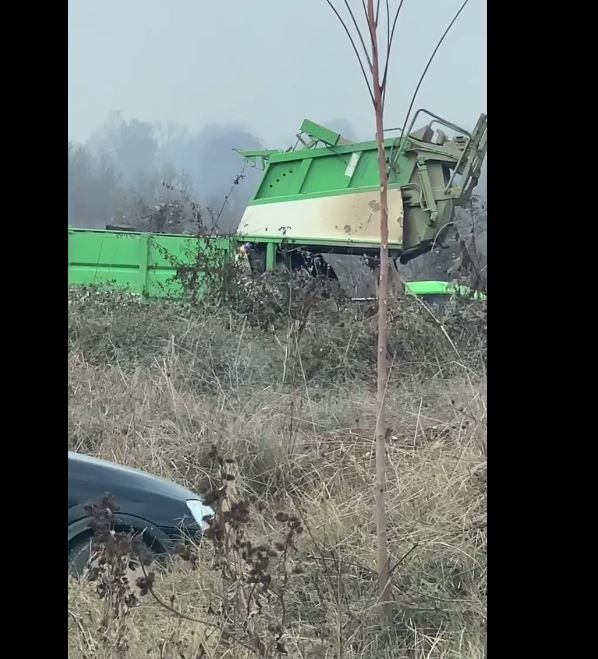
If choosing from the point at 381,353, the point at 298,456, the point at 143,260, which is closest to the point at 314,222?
the point at 143,260

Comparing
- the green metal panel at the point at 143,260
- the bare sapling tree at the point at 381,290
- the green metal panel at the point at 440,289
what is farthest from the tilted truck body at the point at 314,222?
the bare sapling tree at the point at 381,290

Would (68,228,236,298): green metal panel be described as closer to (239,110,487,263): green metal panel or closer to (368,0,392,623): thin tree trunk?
(239,110,487,263): green metal panel

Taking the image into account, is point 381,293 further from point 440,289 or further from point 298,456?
point 440,289

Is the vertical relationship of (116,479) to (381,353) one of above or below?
below

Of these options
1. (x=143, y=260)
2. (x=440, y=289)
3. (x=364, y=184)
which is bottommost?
(x=440, y=289)

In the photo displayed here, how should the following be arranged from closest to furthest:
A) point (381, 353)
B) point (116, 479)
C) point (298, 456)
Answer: point (381, 353), point (116, 479), point (298, 456)

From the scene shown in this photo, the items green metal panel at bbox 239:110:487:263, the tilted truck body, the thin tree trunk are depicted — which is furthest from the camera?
the tilted truck body

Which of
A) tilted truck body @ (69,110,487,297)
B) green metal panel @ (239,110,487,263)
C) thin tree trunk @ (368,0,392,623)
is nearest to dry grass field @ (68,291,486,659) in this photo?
thin tree trunk @ (368,0,392,623)

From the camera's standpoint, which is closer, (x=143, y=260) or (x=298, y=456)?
(x=298, y=456)

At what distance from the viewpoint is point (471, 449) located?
2.72m
